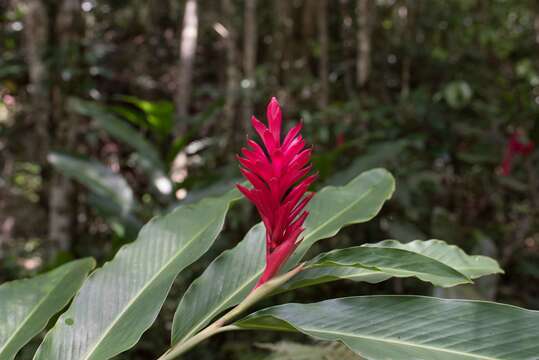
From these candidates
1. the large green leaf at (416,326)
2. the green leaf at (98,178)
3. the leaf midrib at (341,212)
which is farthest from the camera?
the green leaf at (98,178)

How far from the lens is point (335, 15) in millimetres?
5074

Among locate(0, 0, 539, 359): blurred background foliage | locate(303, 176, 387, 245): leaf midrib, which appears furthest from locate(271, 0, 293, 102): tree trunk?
locate(303, 176, 387, 245): leaf midrib

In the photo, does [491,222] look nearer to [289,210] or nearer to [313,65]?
[313,65]

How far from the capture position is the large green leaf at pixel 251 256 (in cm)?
74

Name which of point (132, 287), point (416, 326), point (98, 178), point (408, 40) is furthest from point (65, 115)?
point (408, 40)

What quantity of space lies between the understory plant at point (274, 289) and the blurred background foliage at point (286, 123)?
33 cm

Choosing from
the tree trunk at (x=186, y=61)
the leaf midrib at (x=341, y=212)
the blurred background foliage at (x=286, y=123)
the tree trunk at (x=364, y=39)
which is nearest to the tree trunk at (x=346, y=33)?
the blurred background foliage at (x=286, y=123)

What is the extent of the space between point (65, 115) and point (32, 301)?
2.03 meters

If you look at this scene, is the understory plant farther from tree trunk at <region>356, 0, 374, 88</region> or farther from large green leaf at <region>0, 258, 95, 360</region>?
tree trunk at <region>356, 0, 374, 88</region>

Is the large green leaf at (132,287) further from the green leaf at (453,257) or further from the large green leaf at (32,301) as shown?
the green leaf at (453,257)

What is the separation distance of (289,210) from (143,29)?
5068 millimetres

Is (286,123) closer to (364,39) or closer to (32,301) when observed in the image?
(364,39)

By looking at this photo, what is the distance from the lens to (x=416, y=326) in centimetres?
63

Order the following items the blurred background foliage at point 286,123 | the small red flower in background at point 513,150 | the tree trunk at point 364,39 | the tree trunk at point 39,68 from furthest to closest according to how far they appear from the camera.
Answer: the tree trunk at point 364,39
the tree trunk at point 39,68
the small red flower in background at point 513,150
the blurred background foliage at point 286,123
